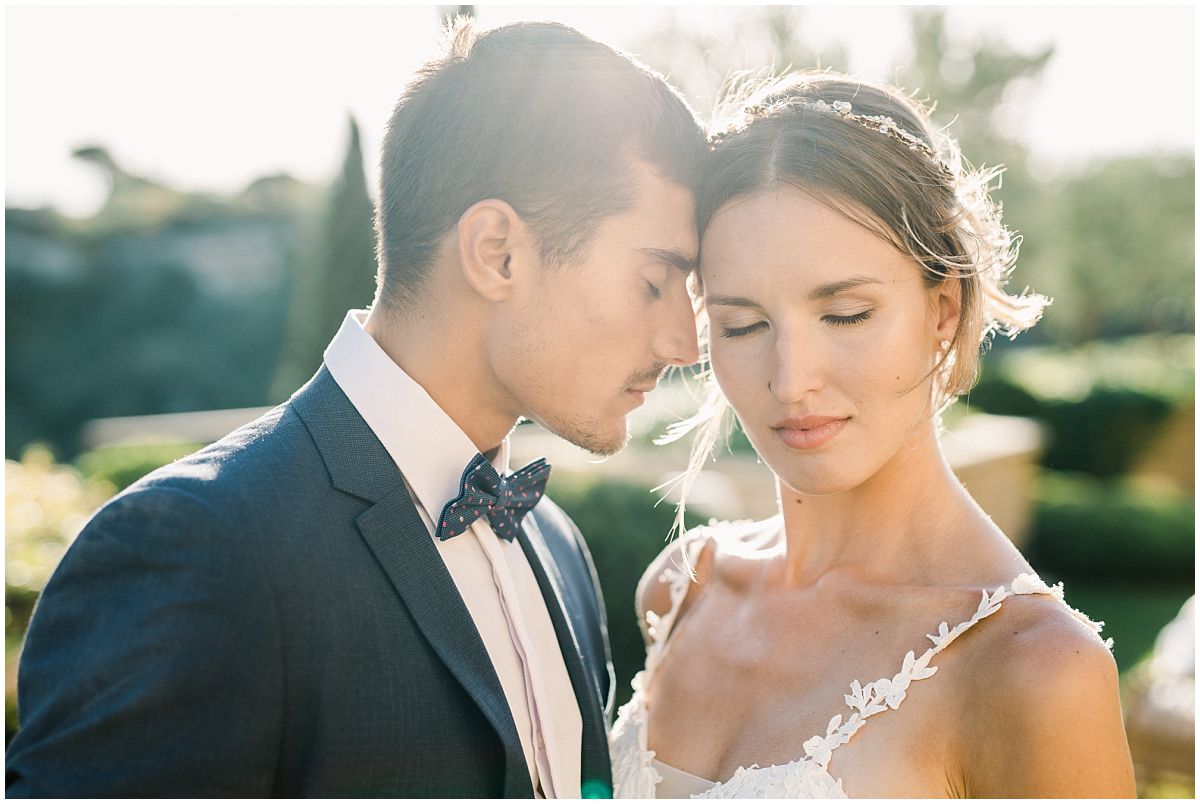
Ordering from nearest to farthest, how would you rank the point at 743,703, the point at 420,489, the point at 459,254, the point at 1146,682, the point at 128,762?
the point at 128,762 < the point at 420,489 < the point at 459,254 < the point at 743,703 < the point at 1146,682

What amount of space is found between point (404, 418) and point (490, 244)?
494 millimetres

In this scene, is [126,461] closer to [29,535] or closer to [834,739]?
[29,535]

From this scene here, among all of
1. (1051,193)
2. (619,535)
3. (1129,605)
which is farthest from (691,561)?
(1051,193)

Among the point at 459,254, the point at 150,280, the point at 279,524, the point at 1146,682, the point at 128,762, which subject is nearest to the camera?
the point at 128,762

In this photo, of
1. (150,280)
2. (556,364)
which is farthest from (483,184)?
(150,280)

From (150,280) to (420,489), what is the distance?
16559mm

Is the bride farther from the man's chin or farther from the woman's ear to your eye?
the man's chin

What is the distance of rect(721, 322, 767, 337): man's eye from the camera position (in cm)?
256

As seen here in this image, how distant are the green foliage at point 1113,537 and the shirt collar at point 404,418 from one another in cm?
1110

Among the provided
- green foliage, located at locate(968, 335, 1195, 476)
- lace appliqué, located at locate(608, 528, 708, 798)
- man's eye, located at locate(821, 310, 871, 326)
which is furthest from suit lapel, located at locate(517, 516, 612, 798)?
green foliage, located at locate(968, 335, 1195, 476)

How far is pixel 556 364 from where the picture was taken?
101 inches

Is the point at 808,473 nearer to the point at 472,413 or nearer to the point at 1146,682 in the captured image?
the point at 472,413

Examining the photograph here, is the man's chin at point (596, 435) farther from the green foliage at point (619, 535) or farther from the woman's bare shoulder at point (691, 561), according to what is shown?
the green foliage at point (619, 535)

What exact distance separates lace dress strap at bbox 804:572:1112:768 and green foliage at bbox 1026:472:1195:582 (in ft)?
34.3
